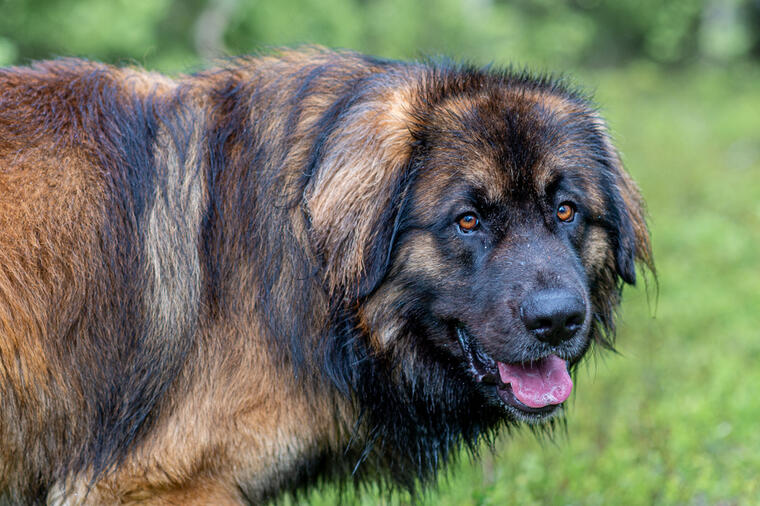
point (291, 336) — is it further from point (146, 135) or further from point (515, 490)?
point (515, 490)

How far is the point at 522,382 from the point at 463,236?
65 cm

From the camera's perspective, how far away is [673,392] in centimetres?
565

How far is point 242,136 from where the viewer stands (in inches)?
130

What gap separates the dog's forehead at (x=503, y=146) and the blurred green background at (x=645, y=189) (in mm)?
494

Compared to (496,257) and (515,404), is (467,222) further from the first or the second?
(515,404)

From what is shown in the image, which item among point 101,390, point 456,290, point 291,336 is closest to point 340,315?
point 291,336

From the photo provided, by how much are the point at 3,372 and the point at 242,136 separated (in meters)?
1.30

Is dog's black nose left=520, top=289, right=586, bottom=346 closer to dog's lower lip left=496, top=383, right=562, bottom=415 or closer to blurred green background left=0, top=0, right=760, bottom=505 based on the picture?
dog's lower lip left=496, top=383, right=562, bottom=415

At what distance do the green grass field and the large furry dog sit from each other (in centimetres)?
63

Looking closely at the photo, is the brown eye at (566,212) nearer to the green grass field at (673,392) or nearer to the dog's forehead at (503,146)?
the dog's forehead at (503,146)

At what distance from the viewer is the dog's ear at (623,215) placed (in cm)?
346

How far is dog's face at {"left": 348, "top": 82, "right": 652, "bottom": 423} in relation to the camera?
3.01 metres

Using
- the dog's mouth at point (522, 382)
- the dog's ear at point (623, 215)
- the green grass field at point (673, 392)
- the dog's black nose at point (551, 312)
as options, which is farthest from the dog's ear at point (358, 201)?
the green grass field at point (673, 392)

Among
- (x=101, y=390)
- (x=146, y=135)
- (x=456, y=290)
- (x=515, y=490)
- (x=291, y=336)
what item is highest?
(x=146, y=135)
